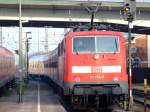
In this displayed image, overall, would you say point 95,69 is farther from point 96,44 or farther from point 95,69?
point 96,44

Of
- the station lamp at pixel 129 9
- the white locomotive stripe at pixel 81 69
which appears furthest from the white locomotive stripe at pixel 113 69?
the station lamp at pixel 129 9

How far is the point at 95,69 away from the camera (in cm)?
2017

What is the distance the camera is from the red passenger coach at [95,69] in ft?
65.4

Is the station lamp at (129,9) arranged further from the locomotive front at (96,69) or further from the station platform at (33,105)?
the station platform at (33,105)

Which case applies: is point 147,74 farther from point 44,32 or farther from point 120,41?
point 120,41

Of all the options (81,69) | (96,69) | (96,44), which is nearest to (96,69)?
(96,69)

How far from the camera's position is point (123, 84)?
787 inches

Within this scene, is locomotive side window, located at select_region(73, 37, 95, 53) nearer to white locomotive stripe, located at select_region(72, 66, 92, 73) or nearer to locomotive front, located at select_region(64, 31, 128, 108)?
locomotive front, located at select_region(64, 31, 128, 108)

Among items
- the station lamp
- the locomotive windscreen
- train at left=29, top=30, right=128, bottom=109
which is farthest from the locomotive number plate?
the station lamp

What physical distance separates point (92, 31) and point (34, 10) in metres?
29.0

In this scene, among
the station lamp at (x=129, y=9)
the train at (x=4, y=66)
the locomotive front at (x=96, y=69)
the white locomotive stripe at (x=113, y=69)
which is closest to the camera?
the locomotive front at (x=96, y=69)

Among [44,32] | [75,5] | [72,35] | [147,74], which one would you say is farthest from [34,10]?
[44,32]

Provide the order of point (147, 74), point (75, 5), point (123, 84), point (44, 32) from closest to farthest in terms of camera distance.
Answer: point (123, 84)
point (75, 5)
point (147, 74)
point (44, 32)

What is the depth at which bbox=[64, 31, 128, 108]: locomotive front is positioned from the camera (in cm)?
1992
